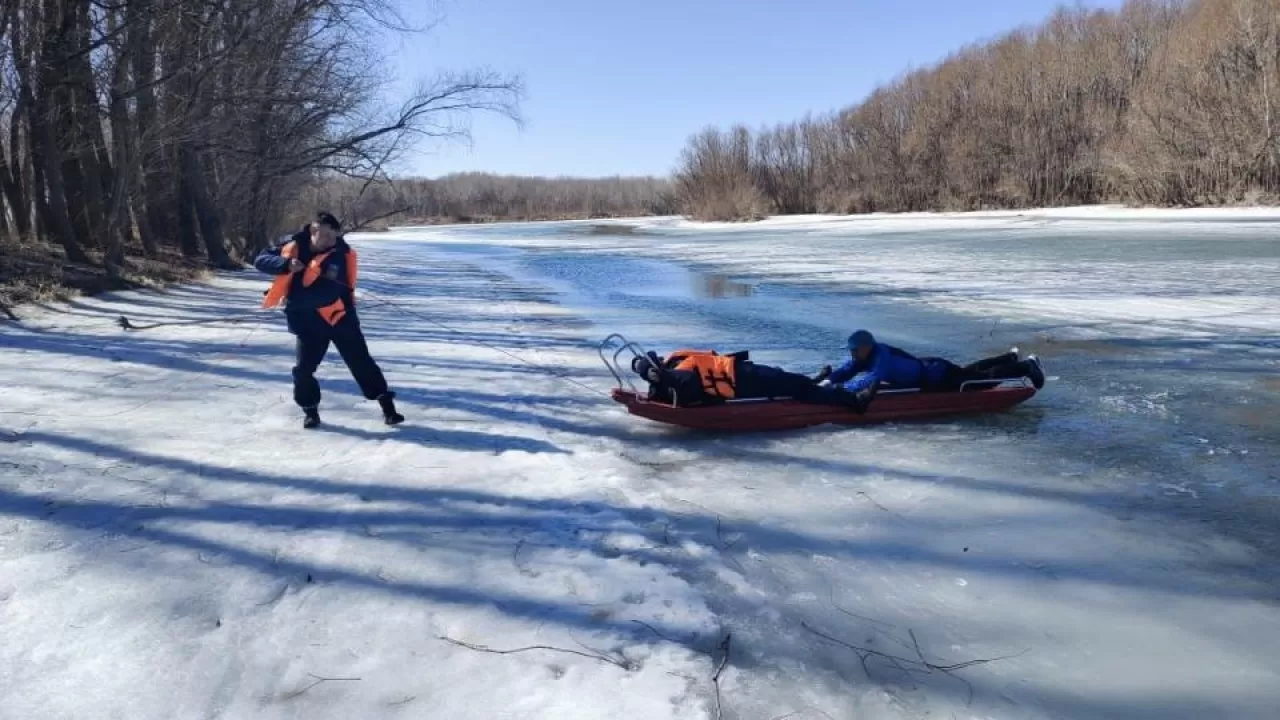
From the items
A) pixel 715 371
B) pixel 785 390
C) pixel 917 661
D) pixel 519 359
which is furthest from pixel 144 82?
pixel 917 661

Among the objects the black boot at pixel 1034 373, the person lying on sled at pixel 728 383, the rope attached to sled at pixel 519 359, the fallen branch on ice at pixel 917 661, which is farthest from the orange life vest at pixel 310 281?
the black boot at pixel 1034 373

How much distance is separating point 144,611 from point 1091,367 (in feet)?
27.0

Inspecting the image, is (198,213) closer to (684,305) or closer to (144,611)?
(684,305)

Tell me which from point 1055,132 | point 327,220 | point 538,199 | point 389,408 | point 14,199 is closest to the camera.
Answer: point 327,220

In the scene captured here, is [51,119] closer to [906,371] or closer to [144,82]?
[144,82]

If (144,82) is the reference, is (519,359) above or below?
below

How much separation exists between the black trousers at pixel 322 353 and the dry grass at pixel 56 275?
22.0 feet

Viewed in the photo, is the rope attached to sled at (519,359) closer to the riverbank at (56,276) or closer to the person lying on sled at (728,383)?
the person lying on sled at (728,383)

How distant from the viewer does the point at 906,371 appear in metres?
6.37

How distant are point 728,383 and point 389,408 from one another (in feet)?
8.33

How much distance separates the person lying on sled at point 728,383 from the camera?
590 centimetres

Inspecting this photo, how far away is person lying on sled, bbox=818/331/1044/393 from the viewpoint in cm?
629

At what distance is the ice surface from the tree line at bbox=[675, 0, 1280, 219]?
118ft

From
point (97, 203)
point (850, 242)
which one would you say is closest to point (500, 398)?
point (97, 203)
